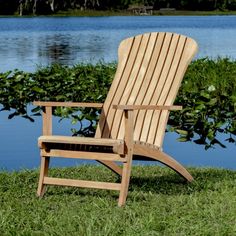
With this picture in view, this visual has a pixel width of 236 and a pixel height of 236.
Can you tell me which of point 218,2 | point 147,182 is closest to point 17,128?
point 147,182

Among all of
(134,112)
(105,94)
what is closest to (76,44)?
(105,94)

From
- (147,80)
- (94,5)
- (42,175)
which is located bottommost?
(94,5)

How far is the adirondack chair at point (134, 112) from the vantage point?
5.77 metres

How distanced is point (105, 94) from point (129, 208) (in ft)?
9.33

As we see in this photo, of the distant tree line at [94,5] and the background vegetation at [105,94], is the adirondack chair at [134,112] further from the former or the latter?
the distant tree line at [94,5]

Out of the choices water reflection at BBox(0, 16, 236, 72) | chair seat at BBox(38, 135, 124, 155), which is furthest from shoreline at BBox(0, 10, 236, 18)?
chair seat at BBox(38, 135, 124, 155)

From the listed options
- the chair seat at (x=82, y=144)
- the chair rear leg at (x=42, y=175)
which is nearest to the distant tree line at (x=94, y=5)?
the chair rear leg at (x=42, y=175)

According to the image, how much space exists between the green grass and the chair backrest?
0.44m

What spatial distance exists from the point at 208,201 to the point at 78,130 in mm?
2390

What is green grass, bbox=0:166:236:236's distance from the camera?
5.09m

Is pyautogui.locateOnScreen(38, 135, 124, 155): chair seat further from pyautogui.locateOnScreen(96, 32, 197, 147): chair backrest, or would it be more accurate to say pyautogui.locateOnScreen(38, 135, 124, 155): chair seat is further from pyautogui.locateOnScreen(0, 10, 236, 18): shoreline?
pyautogui.locateOnScreen(0, 10, 236, 18): shoreline

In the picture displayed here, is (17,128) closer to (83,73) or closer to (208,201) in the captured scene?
(83,73)

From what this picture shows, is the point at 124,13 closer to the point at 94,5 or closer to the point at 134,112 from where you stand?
the point at 94,5

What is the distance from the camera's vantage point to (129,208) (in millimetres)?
5645
